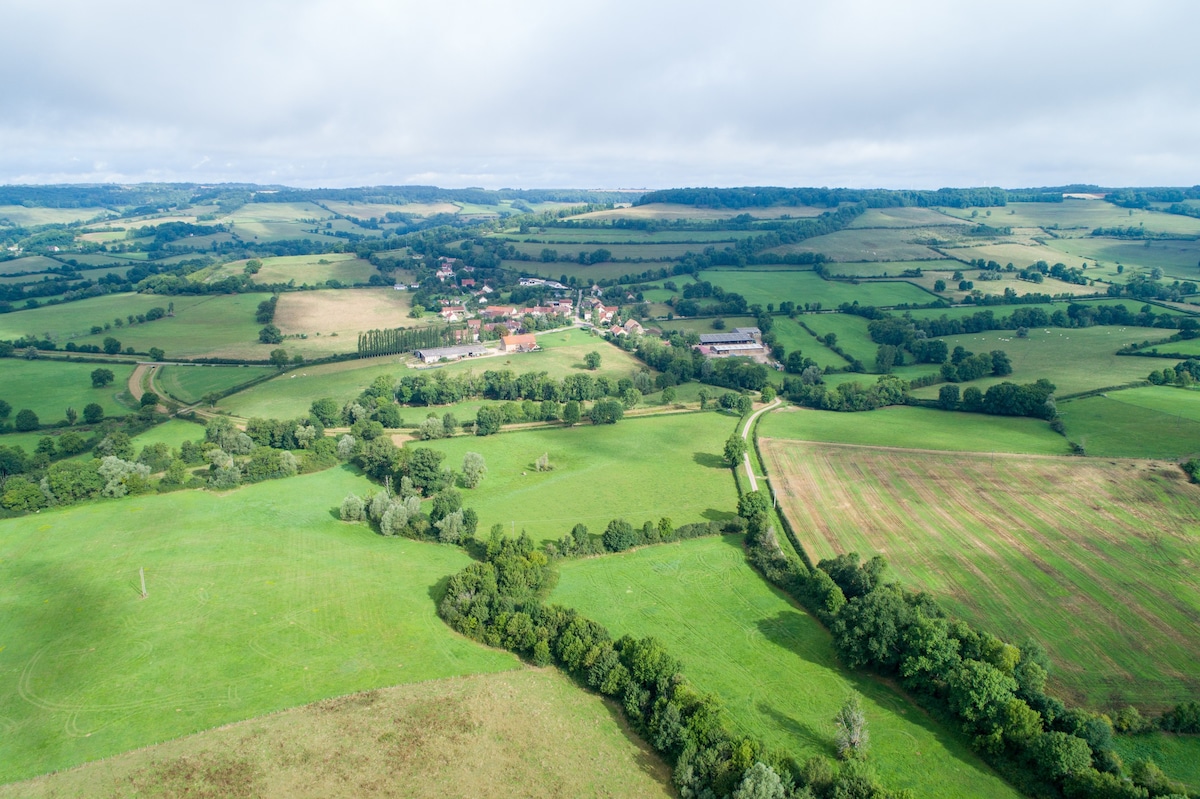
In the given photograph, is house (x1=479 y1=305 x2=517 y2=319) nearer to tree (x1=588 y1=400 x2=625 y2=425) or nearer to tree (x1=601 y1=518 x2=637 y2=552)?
tree (x1=588 y1=400 x2=625 y2=425)

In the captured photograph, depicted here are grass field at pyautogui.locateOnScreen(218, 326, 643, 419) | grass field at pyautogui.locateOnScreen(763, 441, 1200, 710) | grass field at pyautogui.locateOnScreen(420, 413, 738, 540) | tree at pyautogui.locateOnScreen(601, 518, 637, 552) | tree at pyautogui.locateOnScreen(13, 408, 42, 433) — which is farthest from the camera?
grass field at pyautogui.locateOnScreen(218, 326, 643, 419)

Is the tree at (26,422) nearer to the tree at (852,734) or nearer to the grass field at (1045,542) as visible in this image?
the grass field at (1045,542)

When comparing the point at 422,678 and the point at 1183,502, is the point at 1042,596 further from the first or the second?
the point at 422,678

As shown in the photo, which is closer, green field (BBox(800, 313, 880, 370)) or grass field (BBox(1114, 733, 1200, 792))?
grass field (BBox(1114, 733, 1200, 792))

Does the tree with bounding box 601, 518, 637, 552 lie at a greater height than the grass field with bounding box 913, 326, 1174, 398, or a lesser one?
lesser

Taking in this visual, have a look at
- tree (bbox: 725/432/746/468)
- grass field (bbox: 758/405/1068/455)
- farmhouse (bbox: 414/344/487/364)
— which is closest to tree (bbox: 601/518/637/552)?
tree (bbox: 725/432/746/468)

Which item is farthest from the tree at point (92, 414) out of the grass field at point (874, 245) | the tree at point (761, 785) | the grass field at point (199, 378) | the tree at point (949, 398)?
the grass field at point (874, 245)

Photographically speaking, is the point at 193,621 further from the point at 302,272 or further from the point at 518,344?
the point at 302,272
